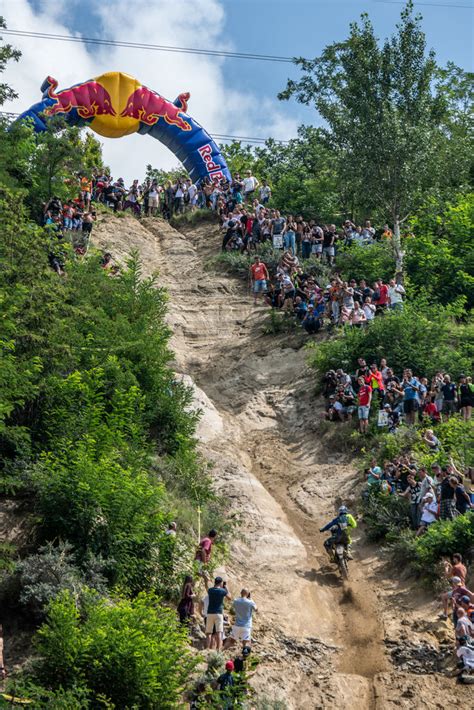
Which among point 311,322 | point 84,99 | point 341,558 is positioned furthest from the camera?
point 84,99

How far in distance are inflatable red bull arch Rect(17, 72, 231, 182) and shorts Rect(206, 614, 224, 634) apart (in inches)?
1001

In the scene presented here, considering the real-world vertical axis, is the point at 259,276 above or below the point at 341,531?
above

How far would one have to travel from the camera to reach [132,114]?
4031 cm

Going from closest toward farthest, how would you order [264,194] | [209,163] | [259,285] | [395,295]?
[395,295]
[259,285]
[264,194]
[209,163]

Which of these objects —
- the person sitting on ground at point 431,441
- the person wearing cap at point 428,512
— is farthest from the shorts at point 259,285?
the person wearing cap at point 428,512

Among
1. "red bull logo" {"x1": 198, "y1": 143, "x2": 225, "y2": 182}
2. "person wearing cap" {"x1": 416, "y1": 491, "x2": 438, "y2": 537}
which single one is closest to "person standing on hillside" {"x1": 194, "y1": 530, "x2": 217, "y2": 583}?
"person wearing cap" {"x1": 416, "y1": 491, "x2": 438, "y2": 537}

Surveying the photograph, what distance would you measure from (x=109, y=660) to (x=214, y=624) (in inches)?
107

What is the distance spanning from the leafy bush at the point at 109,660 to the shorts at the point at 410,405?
11.4m

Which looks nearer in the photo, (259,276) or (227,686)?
(227,686)

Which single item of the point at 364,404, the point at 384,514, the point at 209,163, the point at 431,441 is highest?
the point at 209,163

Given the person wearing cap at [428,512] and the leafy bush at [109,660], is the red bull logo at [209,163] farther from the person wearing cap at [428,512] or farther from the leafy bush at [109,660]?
the leafy bush at [109,660]

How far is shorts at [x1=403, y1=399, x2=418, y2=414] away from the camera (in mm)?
24375

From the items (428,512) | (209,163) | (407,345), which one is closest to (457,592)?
(428,512)

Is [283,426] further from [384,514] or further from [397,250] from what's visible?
[397,250]
